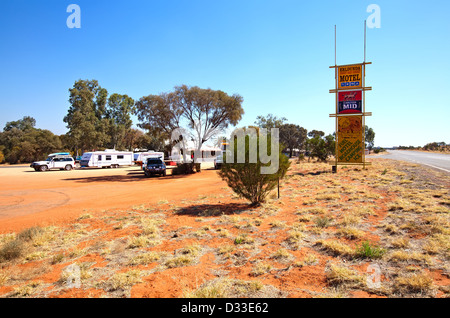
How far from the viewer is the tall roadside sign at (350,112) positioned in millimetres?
17969

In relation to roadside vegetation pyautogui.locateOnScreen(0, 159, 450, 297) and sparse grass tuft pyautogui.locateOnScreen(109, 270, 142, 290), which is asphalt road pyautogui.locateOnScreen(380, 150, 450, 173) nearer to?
roadside vegetation pyautogui.locateOnScreen(0, 159, 450, 297)

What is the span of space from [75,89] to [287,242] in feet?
204

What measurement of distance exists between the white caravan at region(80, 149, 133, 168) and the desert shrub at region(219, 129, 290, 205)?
34.3 meters

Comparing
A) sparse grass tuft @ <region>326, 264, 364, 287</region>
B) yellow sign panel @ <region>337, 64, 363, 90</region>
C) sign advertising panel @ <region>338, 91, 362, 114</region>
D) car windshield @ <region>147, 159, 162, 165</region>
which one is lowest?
sparse grass tuft @ <region>326, 264, 364, 287</region>

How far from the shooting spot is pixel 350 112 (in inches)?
715

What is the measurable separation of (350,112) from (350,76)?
2705 mm

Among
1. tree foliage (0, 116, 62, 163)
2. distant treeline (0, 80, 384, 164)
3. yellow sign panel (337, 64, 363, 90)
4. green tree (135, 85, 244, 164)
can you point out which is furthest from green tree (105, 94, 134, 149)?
yellow sign panel (337, 64, 363, 90)

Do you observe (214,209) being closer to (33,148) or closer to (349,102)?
(349,102)

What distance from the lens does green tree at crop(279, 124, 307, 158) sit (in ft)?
228

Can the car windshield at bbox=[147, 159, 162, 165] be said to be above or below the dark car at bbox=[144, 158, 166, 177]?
above

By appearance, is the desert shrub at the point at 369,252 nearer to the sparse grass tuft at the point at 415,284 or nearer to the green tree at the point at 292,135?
the sparse grass tuft at the point at 415,284

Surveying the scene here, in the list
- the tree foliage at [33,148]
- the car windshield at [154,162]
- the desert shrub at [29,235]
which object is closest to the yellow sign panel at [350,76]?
the car windshield at [154,162]

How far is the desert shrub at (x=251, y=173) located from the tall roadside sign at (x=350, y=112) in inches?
443
